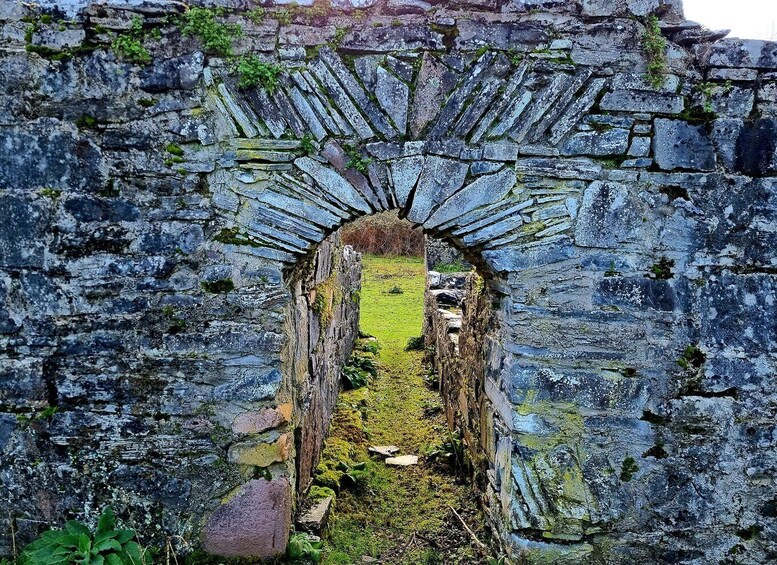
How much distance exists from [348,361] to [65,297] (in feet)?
17.3

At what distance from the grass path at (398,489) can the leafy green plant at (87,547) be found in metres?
1.23

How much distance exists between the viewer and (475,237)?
10.6 ft

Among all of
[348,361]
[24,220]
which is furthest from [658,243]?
[348,361]

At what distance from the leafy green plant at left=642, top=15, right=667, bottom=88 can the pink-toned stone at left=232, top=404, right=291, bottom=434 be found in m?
2.92

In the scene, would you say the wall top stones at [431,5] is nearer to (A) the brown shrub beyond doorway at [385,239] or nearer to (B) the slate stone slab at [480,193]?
(B) the slate stone slab at [480,193]

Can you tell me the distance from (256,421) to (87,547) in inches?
45.6

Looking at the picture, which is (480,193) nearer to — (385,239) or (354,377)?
(354,377)

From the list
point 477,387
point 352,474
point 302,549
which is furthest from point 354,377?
point 302,549

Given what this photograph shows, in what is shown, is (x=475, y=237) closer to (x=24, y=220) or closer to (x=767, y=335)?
(x=767, y=335)

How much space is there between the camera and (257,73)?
3.08 m

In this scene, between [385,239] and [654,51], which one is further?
[385,239]

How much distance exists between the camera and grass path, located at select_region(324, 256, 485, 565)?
400 cm

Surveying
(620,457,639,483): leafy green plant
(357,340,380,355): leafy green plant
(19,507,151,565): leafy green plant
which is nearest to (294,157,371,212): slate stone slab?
(620,457,639,483): leafy green plant

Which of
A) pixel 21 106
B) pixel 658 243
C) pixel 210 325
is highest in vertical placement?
pixel 21 106
